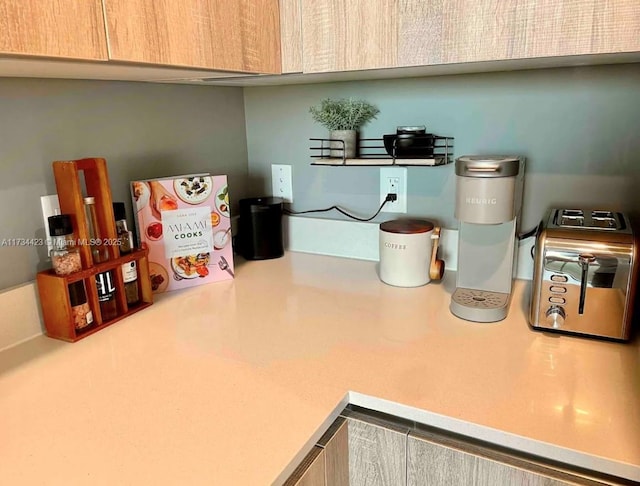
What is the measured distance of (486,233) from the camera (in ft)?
3.76

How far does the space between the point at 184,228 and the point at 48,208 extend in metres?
0.31

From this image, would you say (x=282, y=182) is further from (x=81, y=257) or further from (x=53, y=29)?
(x=53, y=29)

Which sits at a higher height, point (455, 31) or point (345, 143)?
point (455, 31)

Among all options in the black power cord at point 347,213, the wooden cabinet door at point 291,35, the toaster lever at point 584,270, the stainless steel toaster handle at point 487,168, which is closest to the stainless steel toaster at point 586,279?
the toaster lever at point 584,270

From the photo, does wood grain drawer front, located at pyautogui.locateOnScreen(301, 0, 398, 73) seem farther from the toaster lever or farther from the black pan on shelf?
the toaster lever

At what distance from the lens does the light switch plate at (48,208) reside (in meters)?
→ 1.08

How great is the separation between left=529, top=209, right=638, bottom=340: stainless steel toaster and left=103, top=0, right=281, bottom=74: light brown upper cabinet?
68 cm

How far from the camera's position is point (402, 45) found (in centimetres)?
97

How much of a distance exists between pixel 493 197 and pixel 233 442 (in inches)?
26.0

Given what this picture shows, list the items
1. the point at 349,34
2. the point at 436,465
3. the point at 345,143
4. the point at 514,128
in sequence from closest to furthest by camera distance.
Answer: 1. the point at 436,465
2. the point at 349,34
3. the point at 514,128
4. the point at 345,143

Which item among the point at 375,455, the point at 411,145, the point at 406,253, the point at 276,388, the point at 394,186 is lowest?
the point at 375,455

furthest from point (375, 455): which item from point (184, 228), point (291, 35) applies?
point (291, 35)

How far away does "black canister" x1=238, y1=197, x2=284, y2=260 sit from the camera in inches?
59.1

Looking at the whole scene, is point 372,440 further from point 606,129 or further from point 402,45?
point 606,129
